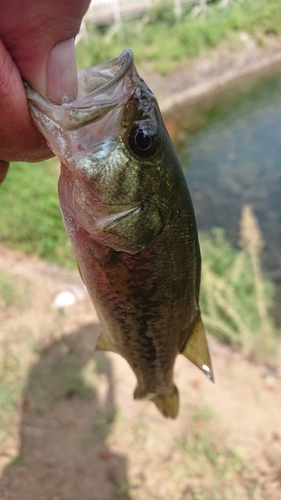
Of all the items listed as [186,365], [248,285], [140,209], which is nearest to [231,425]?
[186,365]

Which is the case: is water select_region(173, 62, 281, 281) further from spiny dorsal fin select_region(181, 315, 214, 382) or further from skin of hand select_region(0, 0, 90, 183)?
skin of hand select_region(0, 0, 90, 183)

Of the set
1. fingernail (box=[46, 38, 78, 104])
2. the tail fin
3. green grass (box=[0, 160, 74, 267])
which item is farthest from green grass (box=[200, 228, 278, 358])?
fingernail (box=[46, 38, 78, 104])

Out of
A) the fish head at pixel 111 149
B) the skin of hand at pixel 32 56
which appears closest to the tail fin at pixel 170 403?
the fish head at pixel 111 149

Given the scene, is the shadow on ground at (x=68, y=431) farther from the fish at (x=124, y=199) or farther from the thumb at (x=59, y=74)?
the thumb at (x=59, y=74)

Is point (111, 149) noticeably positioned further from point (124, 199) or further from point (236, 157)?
point (236, 157)

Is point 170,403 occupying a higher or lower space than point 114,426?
higher

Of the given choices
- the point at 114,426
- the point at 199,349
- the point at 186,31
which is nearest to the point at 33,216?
the point at 114,426

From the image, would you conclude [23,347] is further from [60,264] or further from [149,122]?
[149,122]
